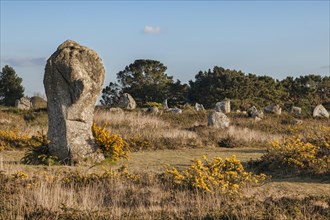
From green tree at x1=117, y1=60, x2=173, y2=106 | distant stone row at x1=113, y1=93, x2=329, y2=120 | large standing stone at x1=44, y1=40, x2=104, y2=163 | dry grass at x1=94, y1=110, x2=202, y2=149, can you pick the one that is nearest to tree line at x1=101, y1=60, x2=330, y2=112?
green tree at x1=117, y1=60, x2=173, y2=106

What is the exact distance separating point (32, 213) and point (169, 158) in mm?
8652

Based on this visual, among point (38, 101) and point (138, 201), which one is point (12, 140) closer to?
point (138, 201)

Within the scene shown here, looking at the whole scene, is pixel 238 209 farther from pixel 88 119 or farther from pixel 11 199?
pixel 88 119

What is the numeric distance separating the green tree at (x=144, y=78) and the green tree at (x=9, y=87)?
11.4 meters

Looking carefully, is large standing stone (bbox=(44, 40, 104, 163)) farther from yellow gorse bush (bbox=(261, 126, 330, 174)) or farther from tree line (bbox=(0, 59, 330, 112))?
tree line (bbox=(0, 59, 330, 112))

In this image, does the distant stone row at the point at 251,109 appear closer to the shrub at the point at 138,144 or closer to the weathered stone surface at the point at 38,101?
the weathered stone surface at the point at 38,101

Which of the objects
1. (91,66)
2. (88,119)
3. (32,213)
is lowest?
(32,213)

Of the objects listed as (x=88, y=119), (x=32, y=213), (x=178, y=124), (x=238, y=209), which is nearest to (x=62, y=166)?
(x=88, y=119)

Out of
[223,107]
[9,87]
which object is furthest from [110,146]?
[9,87]

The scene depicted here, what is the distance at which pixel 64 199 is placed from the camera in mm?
9234

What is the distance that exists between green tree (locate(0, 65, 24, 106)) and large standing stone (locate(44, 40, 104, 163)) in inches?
1750

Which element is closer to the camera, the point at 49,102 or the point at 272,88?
the point at 49,102

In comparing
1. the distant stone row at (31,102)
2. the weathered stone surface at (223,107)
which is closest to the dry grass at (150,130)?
the weathered stone surface at (223,107)

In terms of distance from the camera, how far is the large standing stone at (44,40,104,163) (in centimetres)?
1395
